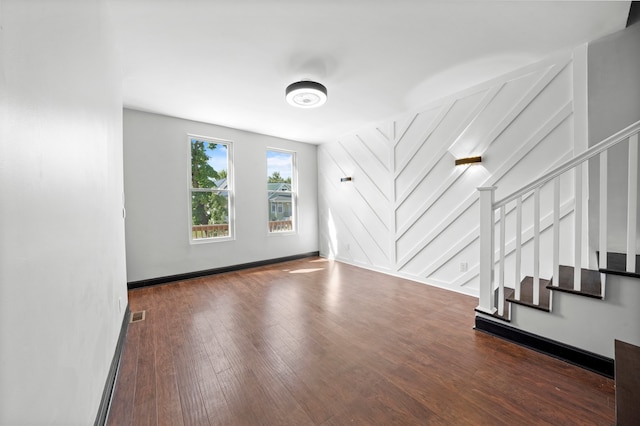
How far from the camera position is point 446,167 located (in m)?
3.49

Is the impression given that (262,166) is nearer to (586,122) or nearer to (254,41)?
(254,41)

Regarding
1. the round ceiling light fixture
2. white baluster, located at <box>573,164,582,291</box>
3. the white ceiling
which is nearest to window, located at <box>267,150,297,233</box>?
the white ceiling

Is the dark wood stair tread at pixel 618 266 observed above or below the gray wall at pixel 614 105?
below

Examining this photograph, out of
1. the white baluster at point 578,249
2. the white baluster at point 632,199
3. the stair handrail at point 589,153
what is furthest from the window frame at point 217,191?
the white baluster at point 632,199

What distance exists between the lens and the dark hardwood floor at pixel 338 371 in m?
1.45

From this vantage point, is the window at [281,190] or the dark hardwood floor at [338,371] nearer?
the dark hardwood floor at [338,371]

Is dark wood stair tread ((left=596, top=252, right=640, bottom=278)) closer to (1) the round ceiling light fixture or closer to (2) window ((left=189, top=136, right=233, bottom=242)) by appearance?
(1) the round ceiling light fixture

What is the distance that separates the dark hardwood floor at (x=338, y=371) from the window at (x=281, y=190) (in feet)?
8.34

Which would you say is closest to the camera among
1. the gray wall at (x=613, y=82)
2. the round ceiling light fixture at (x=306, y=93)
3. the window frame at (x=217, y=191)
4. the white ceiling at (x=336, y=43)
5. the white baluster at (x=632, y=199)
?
the white baluster at (x=632, y=199)

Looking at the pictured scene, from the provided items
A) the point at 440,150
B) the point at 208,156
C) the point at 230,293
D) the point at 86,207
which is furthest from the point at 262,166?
the point at 86,207

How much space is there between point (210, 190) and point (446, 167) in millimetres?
3954

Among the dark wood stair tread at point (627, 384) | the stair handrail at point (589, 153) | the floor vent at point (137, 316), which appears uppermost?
the stair handrail at point (589, 153)

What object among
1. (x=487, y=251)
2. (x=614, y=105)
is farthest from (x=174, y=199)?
(x=614, y=105)

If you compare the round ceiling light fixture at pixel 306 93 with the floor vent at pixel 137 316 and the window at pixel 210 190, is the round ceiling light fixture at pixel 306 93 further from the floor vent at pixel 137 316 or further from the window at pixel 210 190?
the floor vent at pixel 137 316
